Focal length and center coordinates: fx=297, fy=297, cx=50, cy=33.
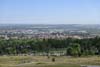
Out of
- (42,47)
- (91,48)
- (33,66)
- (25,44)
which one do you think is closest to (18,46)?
(25,44)

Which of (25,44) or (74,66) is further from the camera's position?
(25,44)

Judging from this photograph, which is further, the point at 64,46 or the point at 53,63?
the point at 64,46

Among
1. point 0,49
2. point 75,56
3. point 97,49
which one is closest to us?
point 75,56

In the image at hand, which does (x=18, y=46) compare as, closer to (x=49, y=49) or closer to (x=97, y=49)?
(x=49, y=49)

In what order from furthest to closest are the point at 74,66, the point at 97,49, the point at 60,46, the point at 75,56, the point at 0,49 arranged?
the point at 60,46, the point at 0,49, the point at 97,49, the point at 75,56, the point at 74,66

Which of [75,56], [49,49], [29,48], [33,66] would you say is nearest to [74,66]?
[33,66]

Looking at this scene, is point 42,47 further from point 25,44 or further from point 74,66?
point 74,66

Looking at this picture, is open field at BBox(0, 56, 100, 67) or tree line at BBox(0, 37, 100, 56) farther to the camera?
tree line at BBox(0, 37, 100, 56)

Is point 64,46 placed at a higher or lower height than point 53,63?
lower

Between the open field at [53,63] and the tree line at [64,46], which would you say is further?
the tree line at [64,46]
